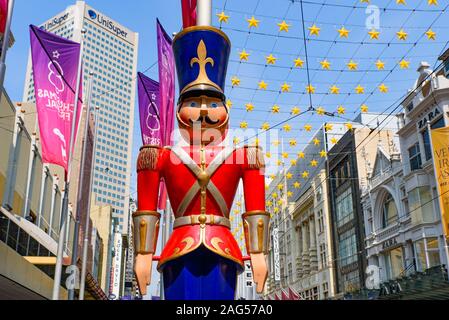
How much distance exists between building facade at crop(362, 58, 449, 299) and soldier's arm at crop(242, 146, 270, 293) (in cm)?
1449

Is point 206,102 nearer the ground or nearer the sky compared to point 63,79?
nearer the ground

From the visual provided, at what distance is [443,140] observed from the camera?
1730cm

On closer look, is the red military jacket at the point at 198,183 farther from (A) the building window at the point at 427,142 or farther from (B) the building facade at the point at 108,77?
(B) the building facade at the point at 108,77

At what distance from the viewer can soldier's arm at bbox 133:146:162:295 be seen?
16.0 feet

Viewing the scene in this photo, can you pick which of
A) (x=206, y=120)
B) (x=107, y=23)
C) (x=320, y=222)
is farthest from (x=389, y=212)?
(x=107, y=23)

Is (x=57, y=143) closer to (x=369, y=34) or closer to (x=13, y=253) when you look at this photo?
(x=13, y=253)

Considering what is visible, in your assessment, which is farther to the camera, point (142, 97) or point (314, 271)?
point (314, 271)

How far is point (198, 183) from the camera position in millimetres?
4961

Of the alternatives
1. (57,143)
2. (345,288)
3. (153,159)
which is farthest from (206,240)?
(345,288)

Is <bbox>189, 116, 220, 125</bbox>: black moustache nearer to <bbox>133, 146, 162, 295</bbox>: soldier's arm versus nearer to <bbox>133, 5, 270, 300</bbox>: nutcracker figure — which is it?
<bbox>133, 5, 270, 300</bbox>: nutcracker figure

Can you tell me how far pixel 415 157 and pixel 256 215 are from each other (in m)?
19.5

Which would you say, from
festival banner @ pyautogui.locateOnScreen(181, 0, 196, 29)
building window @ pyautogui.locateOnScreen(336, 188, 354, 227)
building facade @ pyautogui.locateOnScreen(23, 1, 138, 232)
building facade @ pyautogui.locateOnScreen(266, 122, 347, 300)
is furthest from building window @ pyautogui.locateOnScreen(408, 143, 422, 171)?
building facade @ pyautogui.locateOnScreen(23, 1, 138, 232)
